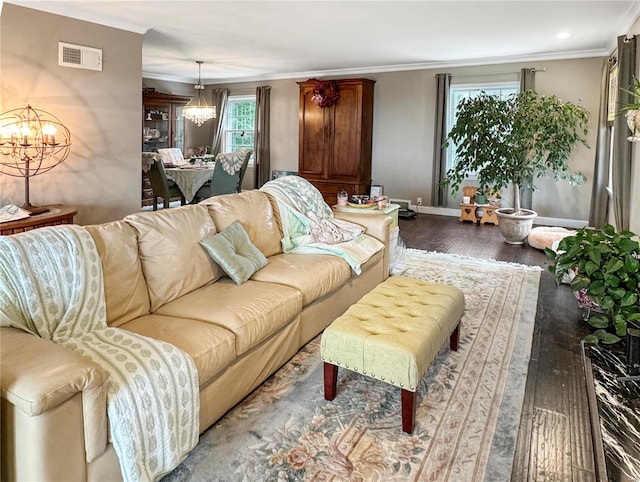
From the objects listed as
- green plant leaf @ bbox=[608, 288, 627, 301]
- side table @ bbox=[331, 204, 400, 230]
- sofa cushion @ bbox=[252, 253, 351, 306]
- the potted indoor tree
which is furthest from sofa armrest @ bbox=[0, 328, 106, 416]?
the potted indoor tree

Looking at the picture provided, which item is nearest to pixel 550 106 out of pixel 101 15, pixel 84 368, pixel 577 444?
pixel 577 444

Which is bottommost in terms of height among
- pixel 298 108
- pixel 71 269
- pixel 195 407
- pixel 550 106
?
pixel 195 407

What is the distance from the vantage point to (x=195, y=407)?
1846mm

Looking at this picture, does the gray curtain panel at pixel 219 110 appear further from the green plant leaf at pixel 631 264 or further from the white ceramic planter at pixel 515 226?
the green plant leaf at pixel 631 264

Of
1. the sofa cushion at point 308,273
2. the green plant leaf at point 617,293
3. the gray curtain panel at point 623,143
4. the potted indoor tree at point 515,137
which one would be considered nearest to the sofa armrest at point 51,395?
the sofa cushion at point 308,273

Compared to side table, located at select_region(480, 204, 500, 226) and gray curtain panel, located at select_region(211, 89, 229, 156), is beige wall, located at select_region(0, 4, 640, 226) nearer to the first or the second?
side table, located at select_region(480, 204, 500, 226)

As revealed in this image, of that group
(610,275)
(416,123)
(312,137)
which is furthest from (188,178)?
(610,275)

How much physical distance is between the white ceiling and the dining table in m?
1.68

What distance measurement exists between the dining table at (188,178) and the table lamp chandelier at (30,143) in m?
2.54

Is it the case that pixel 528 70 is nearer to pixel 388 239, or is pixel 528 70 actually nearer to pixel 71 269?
pixel 388 239

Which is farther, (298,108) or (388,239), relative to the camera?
(298,108)

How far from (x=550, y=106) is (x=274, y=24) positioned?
129 inches

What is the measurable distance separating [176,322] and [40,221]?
2.08m

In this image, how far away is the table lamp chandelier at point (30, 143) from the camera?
3.98m
